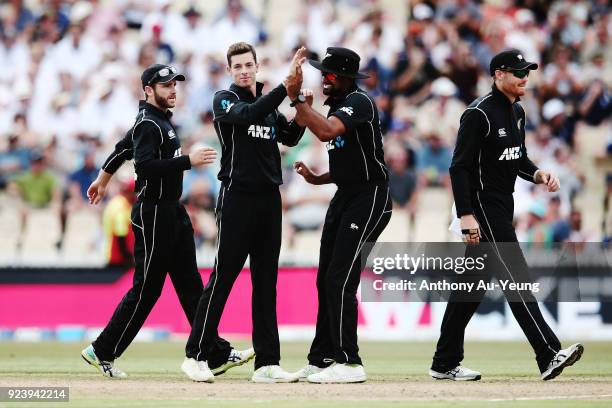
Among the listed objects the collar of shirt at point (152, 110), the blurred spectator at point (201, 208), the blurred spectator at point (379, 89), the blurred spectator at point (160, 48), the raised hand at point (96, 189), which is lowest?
the blurred spectator at point (201, 208)

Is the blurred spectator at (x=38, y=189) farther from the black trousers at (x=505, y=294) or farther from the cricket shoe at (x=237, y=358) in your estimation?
the black trousers at (x=505, y=294)

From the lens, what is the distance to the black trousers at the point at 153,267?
1123 cm

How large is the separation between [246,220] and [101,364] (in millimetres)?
1970

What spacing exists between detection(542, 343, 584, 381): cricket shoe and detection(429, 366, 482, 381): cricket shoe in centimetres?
60

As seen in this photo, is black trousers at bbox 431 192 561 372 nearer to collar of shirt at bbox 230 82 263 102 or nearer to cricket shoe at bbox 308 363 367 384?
cricket shoe at bbox 308 363 367 384

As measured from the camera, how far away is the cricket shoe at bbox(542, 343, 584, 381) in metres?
10.4

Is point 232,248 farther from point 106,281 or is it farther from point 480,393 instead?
point 106,281

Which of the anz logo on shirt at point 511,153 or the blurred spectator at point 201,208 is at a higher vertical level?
the anz logo on shirt at point 511,153

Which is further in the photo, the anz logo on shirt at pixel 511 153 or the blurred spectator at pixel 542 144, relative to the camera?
the blurred spectator at pixel 542 144

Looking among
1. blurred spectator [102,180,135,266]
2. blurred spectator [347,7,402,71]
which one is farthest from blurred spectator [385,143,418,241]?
blurred spectator [102,180,135,266]

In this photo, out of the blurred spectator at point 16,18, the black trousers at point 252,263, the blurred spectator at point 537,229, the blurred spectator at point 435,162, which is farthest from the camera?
the blurred spectator at point 16,18

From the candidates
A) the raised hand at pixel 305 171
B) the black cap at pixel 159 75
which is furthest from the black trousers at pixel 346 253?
the black cap at pixel 159 75

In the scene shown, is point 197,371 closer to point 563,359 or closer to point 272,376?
point 272,376

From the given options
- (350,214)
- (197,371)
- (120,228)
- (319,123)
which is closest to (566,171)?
(120,228)
